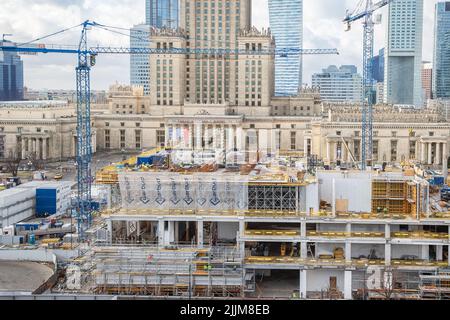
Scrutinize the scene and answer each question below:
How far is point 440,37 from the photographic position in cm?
9100

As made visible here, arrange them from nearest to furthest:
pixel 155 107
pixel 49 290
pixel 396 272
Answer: pixel 49 290 → pixel 396 272 → pixel 155 107

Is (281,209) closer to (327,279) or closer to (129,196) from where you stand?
(327,279)

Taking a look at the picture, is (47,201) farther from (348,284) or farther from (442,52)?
(442,52)

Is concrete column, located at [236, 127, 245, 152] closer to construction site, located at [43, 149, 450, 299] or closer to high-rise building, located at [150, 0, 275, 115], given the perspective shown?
high-rise building, located at [150, 0, 275, 115]

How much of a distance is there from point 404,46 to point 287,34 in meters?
16.2

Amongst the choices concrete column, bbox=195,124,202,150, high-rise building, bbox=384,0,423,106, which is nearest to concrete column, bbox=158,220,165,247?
concrete column, bbox=195,124,202,150

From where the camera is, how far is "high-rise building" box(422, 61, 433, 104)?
319ft

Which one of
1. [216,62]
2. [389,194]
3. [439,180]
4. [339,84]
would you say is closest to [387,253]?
[389,194]

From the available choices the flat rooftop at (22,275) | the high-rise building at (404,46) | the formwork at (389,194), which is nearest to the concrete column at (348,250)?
the formwork at (389,194)

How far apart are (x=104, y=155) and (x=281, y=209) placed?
1068 inches

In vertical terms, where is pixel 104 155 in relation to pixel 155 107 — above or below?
below

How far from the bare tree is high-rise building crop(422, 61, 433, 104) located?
66413 millimetres

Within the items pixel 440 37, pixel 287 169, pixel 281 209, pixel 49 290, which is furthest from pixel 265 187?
pixel 440 37
